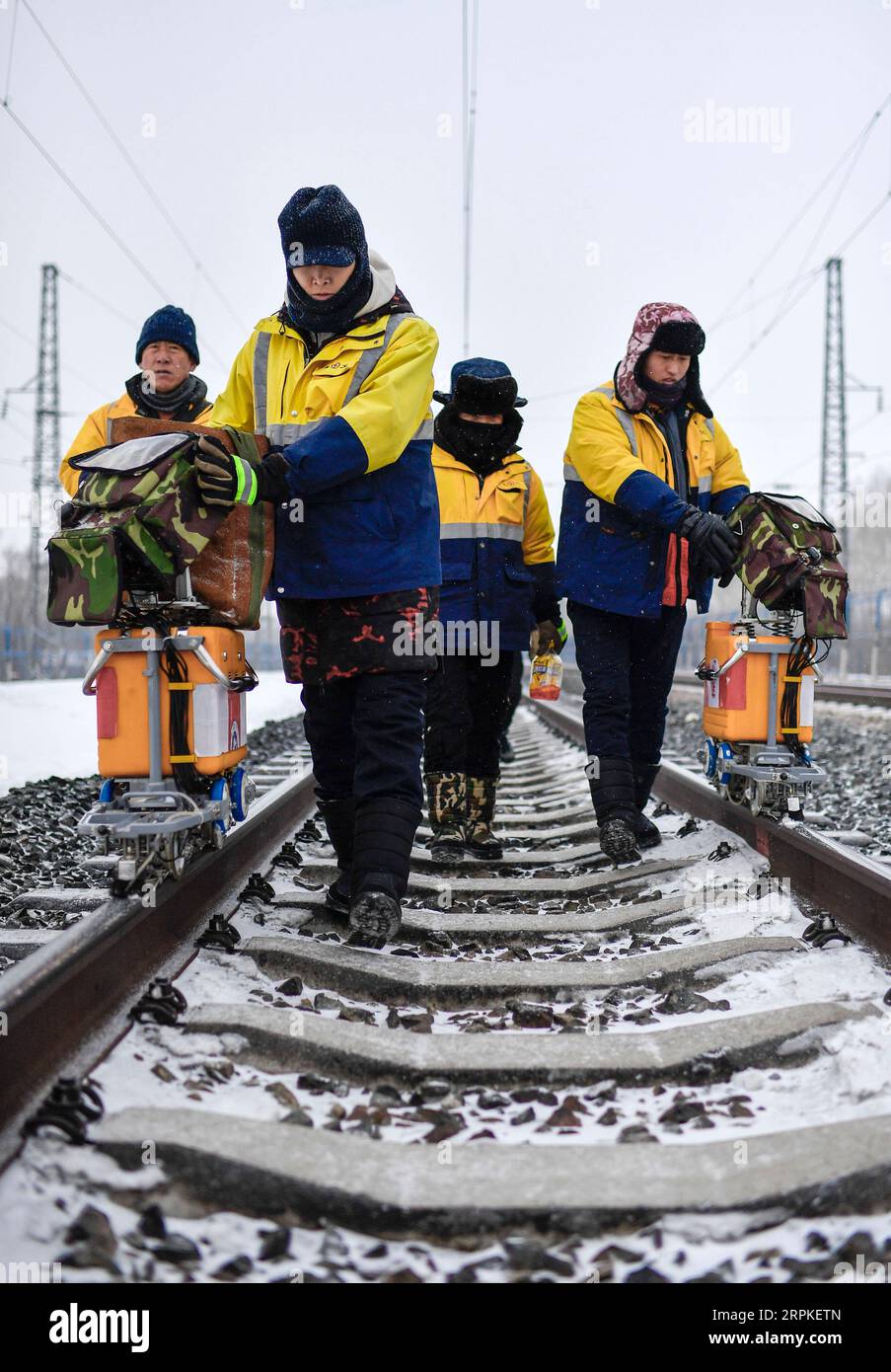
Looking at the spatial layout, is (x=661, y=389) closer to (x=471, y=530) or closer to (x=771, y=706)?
(x=471, y=530)

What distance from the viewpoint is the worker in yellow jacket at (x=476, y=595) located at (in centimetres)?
430

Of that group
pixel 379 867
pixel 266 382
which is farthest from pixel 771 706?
pixel 266 382

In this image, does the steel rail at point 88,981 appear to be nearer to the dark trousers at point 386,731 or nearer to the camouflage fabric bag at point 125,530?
the dark trousers at point 386,731

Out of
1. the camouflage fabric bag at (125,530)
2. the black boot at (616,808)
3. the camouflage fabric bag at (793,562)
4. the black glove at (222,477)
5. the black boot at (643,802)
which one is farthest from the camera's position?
the black boot at (643,802)

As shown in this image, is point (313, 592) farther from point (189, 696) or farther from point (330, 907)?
point (330, 907)

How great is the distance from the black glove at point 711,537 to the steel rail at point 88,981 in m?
1.87

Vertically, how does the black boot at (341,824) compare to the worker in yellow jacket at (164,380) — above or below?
below

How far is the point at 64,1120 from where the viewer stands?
1.73 meters

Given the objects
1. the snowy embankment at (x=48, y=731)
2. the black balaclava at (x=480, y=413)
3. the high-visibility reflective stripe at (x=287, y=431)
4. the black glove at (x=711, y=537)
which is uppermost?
the black balaclava at (x=480, y=413)

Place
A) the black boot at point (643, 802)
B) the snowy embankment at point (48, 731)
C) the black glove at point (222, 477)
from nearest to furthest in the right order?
the black glove at point (222, 477)
the black boot at point (643, 802)
the snowy embankment at point (48, 731)

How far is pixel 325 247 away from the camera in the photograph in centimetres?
296

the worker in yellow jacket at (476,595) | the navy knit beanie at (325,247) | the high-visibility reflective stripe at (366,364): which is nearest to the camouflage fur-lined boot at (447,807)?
the worker in yellow jacket at (476,595)

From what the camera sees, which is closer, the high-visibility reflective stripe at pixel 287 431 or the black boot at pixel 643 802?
the high-visibility reflective stripe at pixel 287 431

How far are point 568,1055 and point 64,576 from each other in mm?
1522
